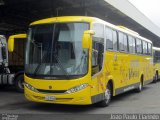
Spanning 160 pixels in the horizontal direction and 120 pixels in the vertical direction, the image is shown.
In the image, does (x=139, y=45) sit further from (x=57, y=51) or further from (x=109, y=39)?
(x=57, y=51)

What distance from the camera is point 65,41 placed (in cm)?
1227

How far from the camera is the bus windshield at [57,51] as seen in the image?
11969mm

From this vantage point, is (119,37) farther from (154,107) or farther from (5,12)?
(5,12)

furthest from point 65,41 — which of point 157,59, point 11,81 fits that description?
point 157,59

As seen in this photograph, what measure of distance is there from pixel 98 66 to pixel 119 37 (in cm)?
339

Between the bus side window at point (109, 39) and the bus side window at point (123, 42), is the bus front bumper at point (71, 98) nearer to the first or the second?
the bus side window at point (109, 39)

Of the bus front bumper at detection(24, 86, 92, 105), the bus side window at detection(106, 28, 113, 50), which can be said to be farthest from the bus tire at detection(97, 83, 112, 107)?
the bus front bumper at detection(24, 86, 92, 105)

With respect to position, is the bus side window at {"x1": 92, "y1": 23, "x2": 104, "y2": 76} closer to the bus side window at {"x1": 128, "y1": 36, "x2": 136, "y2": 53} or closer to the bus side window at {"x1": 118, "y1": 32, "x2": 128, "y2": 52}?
the bus side window at {"x1": 118, "y1": 32, "x2": 128, "y2": 52}

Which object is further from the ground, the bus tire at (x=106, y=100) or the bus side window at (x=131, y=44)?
the bus side window at (x=131, y=44)

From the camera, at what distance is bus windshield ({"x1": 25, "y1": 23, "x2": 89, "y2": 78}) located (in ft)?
39.3

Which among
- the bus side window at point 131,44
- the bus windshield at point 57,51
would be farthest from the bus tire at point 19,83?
the bus windshield at point 57,51

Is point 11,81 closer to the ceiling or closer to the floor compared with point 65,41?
closer to the floor

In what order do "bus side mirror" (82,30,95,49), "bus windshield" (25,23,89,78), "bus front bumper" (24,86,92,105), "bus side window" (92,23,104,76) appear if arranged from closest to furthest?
"bus side mirror" (82,30,95,49) → "bus front bumper" (24,86,92,105) → "bus windshield" (25,23,89,78) → "bus side window" (92,23,104,76)

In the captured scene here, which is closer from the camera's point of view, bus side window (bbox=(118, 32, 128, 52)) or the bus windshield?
the bus windshield
